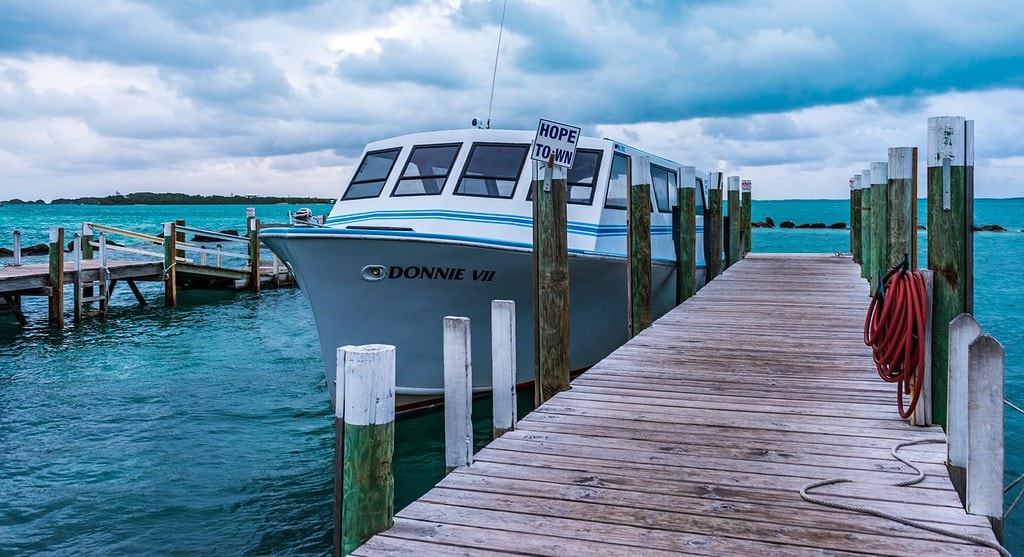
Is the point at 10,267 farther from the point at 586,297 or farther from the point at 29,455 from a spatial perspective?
the point at 586,297

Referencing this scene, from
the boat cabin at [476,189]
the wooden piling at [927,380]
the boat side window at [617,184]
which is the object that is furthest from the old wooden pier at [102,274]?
the wooden piling at [927,380]

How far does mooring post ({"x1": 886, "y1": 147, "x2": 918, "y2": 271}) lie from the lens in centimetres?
640

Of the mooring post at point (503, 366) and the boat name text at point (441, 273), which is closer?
the mooring post at point (503, 366)

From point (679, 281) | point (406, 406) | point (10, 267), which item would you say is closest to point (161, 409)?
point (406, 406)

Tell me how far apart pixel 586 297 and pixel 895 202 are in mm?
3814

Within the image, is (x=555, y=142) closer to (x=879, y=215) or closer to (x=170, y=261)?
(x=879, y=215)

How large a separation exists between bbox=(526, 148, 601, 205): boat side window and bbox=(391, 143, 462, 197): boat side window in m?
1.54

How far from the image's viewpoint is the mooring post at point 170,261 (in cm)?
2217

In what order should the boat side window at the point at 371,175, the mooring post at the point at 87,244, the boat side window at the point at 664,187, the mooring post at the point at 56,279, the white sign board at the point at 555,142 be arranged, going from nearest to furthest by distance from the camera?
the white sign board at the point at 555,142 → the boat side window at the point at 371,175 → the boat side window at the point at 664,187 → the mooring post at the point at 56,279 → the mooring post at the point at 87,244

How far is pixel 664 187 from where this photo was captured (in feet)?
45.4

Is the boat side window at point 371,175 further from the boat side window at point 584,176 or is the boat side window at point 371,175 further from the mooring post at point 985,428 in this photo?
the mooring post at point 985,428

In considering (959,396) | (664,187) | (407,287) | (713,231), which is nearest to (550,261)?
(407,287)

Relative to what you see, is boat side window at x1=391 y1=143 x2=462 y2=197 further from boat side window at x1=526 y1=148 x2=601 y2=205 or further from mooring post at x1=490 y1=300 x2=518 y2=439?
mooring post at x1=490 y1=300 x2=518 y2=439

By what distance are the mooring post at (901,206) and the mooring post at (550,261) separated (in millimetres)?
2638
